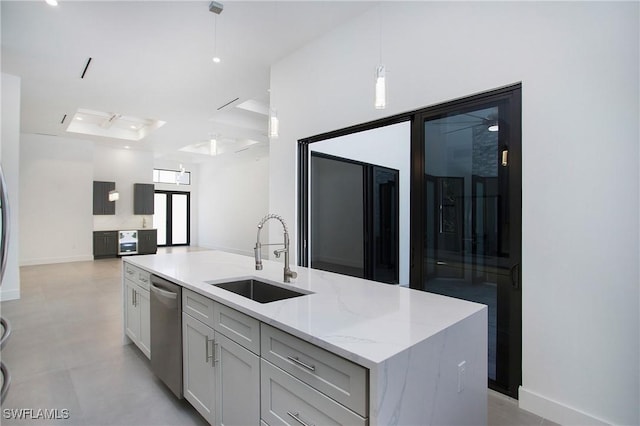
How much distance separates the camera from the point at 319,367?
123 centimetres

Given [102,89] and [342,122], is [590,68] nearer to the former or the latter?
[342,122]

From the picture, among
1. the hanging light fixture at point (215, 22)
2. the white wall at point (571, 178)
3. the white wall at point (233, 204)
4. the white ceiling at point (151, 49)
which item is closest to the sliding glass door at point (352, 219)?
the white ceiling at point (151, 49)

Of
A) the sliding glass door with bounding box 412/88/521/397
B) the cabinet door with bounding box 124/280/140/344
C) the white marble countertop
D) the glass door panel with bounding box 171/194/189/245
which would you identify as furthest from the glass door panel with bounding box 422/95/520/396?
the glass door panel with bounding box 171/194/189/245

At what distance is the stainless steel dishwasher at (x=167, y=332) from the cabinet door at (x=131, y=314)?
0.55 meters

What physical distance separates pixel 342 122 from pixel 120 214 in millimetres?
8807

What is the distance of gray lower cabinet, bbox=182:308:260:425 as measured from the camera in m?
1.60

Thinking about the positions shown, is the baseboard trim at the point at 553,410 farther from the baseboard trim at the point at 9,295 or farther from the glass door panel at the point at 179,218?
the glass door panel at the point at 179,218

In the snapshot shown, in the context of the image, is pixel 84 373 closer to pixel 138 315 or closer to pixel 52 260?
pixel 138 315

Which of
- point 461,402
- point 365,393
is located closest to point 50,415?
point 365,393

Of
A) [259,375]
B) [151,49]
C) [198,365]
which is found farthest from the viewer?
[151,49]

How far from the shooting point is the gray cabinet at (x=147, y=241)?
9750mm

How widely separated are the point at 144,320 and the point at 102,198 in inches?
312

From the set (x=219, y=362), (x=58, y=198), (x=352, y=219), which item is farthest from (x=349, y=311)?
(x=58, y=198)

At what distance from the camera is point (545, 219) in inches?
85.3
